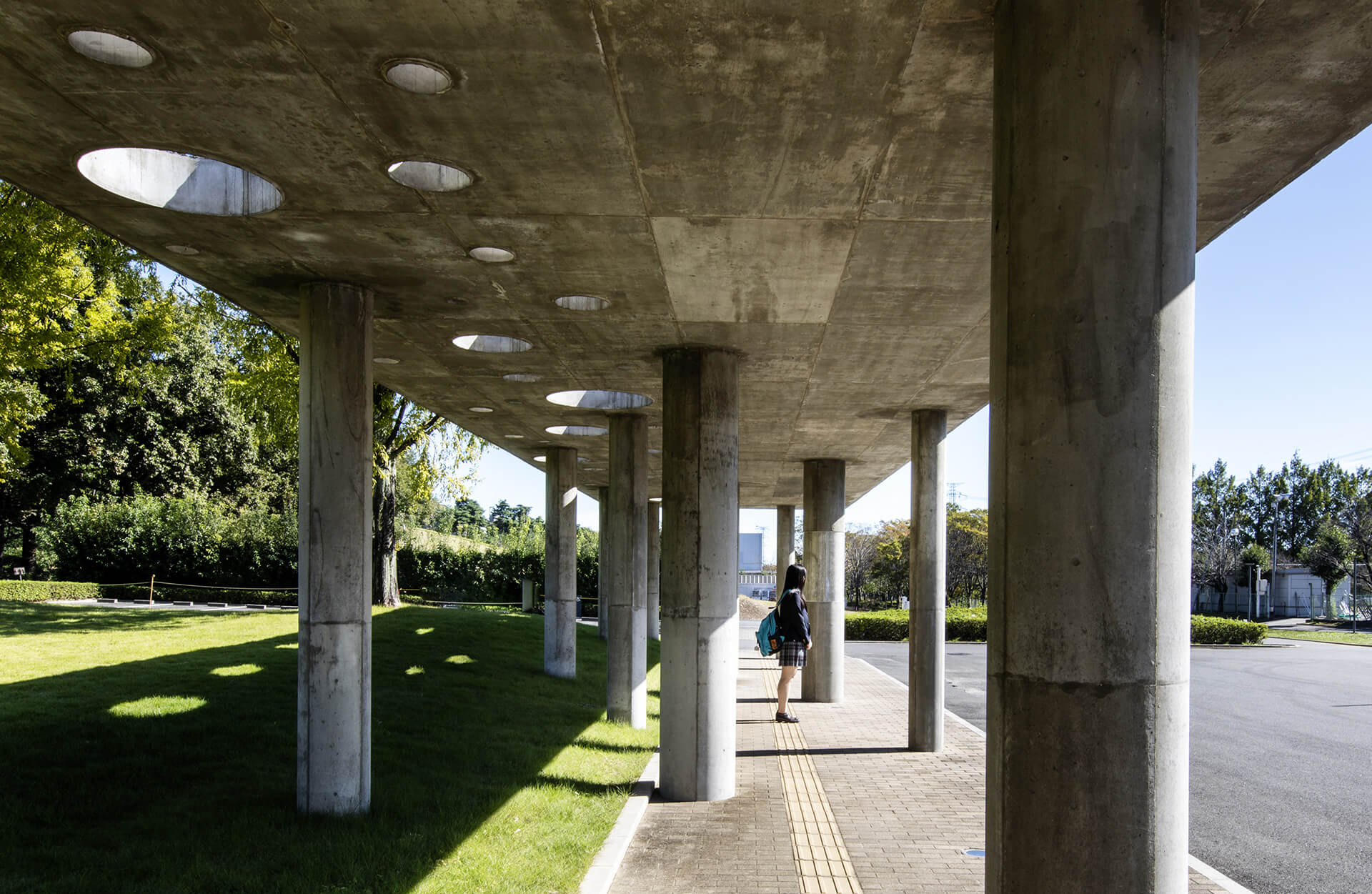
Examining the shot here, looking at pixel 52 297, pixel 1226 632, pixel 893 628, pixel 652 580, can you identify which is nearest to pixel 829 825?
pixel 52 297

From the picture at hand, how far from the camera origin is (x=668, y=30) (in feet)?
14.4

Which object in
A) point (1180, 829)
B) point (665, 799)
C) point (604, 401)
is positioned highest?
point (604, 401)

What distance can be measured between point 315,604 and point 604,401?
7.38 metres

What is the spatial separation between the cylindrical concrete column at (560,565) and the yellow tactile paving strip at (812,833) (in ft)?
24.5

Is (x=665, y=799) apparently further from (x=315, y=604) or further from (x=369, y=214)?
(x=369, y=214)

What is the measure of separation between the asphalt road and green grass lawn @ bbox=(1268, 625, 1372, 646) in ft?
63.7

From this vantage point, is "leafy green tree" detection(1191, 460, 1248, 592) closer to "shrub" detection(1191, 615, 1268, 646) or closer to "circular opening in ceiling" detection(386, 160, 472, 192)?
"shrub" detection(1191, 615, 1268, 646)

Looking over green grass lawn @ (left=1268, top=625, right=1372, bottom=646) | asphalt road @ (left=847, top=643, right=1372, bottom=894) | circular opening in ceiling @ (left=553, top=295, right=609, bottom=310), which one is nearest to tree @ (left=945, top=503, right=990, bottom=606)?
green grass lawn @ (left=1268, top=625, right=1372, bottom=646)

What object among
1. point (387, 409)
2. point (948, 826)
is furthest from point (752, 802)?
point (387, 409)

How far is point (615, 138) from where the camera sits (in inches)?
218

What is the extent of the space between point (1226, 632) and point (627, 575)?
102ft

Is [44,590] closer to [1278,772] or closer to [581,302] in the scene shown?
[581,302]

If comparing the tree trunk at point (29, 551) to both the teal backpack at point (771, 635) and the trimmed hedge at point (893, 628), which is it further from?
the teal backpack at point (771, 635)

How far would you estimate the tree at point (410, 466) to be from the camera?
2758 centimetres
